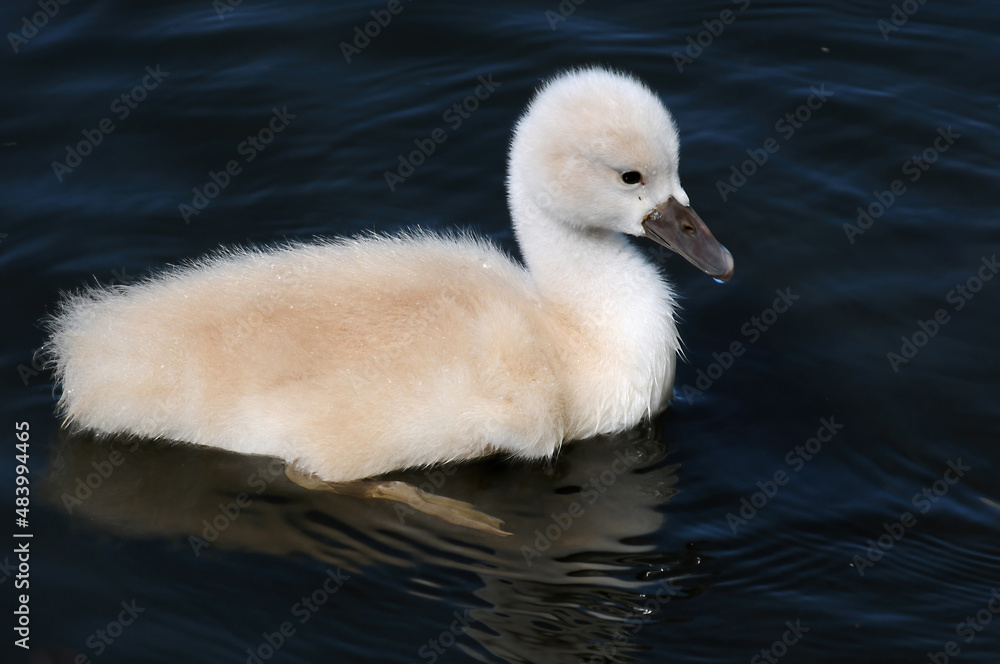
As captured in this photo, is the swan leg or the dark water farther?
the swan leg

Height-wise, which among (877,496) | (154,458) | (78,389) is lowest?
(877,496)

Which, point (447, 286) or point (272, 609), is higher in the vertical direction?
point (447, 286)

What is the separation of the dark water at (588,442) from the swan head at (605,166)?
846 millimetres

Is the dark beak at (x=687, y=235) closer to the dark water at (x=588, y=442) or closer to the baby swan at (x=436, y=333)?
the baby swan at (x=436, y=333)

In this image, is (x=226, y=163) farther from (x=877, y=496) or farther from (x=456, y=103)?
(x=877, y=496)

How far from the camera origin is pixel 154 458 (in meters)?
5.29

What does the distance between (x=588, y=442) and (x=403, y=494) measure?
0.81 m

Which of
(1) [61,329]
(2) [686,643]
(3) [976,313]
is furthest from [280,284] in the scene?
(3) [976,313]

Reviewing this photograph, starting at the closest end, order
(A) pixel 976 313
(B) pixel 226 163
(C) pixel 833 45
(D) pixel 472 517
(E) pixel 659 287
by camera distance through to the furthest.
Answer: (D) pixel 472 517 → (E) pixel 659 287 → (A) pixel 976 313 → (B) pixel 226 163 → (C) pixel 833 45

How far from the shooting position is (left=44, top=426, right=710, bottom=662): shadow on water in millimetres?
4582

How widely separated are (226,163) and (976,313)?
Answer: 384 centimetres

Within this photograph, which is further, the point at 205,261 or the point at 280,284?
the point at 205,261

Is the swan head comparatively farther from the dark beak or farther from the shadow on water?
the shadow on water

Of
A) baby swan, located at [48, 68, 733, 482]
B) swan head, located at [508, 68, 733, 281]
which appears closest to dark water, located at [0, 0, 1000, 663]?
baby swan, located at [48, 68, 733, 482]
